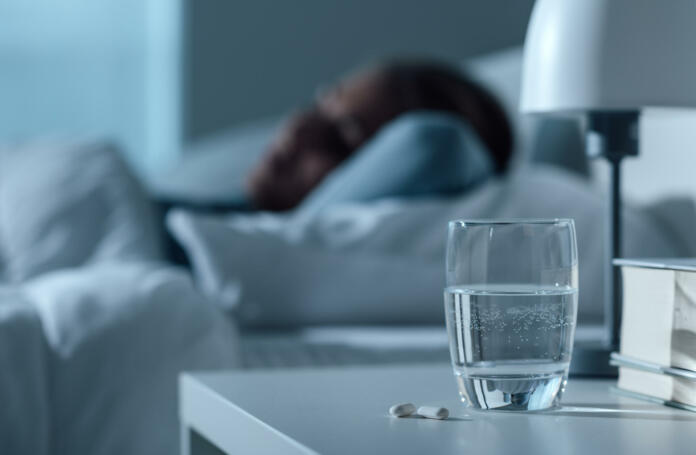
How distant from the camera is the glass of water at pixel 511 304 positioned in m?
0.63

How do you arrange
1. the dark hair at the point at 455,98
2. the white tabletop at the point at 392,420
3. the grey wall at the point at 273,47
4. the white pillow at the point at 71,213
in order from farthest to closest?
the grey wall at the point at 273,47 → the dark hair at the point at 455,98 → the white pillow at the point at 71,213 → the white tabletop at the point at 392,420

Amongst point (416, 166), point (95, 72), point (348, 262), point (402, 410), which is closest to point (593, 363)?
point (402, 410)

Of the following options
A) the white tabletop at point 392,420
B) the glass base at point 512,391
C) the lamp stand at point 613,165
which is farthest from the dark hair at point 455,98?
the glass base at point 512,391

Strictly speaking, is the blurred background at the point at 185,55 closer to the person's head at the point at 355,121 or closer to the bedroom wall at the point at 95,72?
the bedroom wall at the point at 95,72

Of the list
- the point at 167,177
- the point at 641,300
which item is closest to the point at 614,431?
the point at 641,300

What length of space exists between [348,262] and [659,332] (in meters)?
0.71

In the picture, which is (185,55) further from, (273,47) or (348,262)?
(348,262)

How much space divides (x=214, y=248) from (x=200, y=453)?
1.60 feet

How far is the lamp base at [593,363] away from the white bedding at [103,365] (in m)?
0.49

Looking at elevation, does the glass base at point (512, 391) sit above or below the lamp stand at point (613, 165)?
below

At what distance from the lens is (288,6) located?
11.5 ft

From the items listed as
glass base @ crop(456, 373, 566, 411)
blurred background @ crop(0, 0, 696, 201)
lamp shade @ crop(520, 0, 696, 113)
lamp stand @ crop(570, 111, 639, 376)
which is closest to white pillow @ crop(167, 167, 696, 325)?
lamp stand @ crop(570, 111, 639, 376)

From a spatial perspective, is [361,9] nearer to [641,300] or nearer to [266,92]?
[266,92]

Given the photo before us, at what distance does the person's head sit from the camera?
1.92 m
